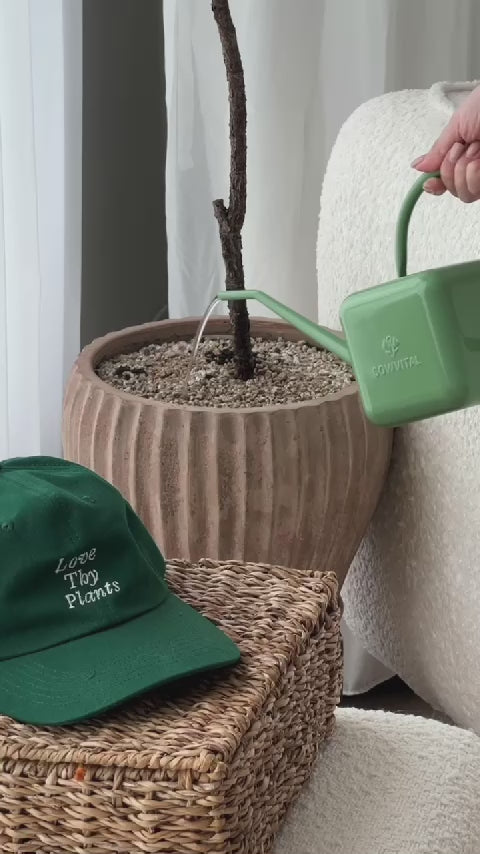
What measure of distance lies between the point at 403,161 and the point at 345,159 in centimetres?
12

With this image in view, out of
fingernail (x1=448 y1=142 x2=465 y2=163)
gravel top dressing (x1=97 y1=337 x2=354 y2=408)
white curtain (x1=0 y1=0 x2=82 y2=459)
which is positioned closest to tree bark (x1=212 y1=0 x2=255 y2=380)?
gravel top dressing (x1=97 y1=337 x2=354 y2=408)

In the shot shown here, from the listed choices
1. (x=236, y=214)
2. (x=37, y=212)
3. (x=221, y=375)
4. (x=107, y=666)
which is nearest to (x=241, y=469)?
(x=221, y=375)

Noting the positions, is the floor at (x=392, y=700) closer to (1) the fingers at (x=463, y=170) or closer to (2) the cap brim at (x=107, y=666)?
(2) the cap brim at (x=107, y=666)

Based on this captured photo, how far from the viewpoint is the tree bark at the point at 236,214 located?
125 centimetres

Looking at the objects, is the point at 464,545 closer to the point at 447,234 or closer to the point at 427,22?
the point at 447,234

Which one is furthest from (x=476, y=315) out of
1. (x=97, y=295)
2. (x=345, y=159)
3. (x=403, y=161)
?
(x=97, y=295)

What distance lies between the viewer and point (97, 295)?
72.5 inches

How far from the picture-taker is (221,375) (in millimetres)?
1259

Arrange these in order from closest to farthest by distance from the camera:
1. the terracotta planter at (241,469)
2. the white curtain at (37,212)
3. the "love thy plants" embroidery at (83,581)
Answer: the "love thy plants" embroidery at (83,581)
the terracotta planter at (241,469)
the white curtain at (37,212)

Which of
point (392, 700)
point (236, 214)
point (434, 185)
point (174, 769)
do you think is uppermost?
point (434, 185)

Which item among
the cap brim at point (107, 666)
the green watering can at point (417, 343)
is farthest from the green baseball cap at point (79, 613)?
the green watering can at point (417, 343)

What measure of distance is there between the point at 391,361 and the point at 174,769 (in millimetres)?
250

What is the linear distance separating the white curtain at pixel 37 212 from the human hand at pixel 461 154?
0.88 meters

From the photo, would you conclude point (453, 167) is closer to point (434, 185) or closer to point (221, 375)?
point (434, 185)
